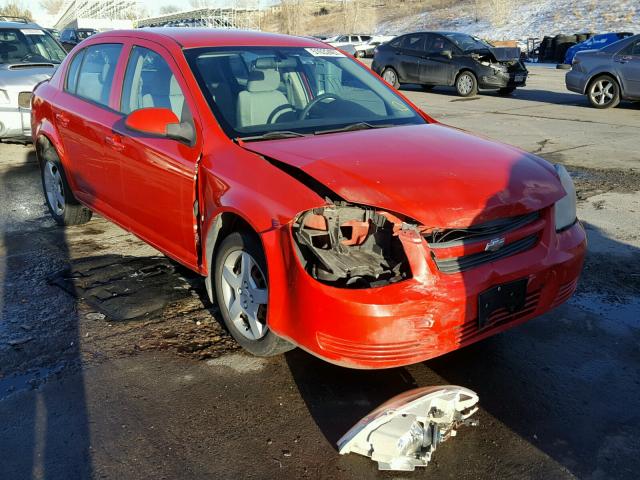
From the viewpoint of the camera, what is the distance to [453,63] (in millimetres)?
17297

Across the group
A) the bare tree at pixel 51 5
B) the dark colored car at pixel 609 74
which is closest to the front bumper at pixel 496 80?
the dark colored car at pixel 609 74

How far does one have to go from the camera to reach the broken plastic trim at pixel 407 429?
2611 millimetres

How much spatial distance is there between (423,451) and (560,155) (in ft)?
23.8

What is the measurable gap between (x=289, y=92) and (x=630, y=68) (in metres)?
11.9

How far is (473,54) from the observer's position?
55.9 feet

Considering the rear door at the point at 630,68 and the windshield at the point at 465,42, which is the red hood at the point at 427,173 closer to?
the rear door at the point at 630,68

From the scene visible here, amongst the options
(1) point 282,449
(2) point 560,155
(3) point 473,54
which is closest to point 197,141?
(1) point 282,449

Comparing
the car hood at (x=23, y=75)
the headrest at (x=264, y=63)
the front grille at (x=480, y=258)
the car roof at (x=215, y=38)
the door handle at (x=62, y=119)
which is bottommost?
the front grille at (x=480, y=258)

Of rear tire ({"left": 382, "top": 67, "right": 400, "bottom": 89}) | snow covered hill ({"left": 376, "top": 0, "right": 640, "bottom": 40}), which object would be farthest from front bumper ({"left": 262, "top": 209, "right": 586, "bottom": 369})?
snow covered hill ({"left": 376, "top": 0, "right": 640, "bottom": 40})

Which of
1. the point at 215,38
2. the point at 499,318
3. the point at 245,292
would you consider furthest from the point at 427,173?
the point at 215,38

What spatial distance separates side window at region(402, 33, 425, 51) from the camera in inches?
714

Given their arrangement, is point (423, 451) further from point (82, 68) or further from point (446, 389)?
point (82, 68)

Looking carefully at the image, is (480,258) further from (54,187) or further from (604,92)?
(604,92)

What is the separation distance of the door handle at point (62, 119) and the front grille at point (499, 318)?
12.5 feet
